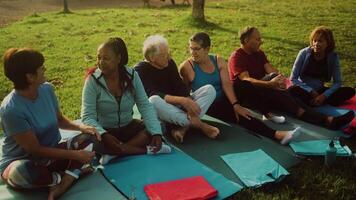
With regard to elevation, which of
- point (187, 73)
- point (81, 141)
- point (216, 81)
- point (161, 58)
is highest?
point (161, 58)

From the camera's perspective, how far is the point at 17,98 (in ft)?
12.1

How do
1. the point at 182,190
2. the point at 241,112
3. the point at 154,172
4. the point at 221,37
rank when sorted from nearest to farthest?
the point at 182,190 → the point at 154,172 → the point at 241,112 → the point at 221,37

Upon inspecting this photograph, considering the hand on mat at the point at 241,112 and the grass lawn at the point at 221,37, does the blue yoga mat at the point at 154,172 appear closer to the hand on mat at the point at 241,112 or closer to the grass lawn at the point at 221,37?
the grass lawn at the point at 221,37

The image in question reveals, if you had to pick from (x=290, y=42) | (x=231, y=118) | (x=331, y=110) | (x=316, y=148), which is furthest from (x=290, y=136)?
(x=290, y=42)

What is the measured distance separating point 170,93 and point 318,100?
2215 mm

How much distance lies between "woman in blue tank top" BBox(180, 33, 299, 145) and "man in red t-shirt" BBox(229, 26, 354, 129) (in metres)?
0.35

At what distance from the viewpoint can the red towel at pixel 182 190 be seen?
3910 millimetres

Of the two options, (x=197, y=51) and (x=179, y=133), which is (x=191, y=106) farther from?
(x=197, y=51)

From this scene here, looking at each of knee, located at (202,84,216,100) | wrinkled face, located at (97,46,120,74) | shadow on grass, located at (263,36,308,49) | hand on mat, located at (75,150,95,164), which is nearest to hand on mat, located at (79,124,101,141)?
hand on mat, located at (75,150,95,164)

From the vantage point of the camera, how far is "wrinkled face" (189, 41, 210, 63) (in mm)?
5395

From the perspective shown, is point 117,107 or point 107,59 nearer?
point 107,59

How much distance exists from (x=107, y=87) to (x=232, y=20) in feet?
30.4

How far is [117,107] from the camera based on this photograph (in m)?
4.66

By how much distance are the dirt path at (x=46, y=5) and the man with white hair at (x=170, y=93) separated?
11.8 meters
